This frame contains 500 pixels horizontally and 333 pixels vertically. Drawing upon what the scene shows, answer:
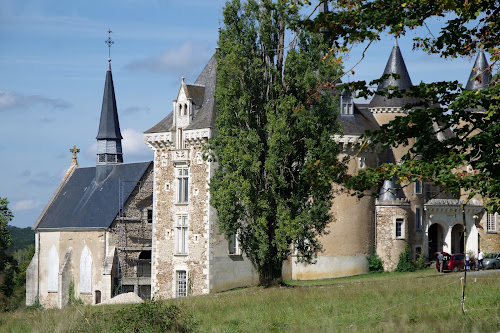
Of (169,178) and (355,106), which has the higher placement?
(355,106)

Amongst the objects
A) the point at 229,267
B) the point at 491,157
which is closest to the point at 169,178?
the point at 229,267

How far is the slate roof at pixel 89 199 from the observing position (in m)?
50.6

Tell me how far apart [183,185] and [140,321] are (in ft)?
84.6

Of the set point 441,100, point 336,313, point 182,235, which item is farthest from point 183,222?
point 441,100

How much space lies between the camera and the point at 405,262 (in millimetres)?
46812

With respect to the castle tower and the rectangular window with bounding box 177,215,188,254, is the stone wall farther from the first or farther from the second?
the rectangular window with bounding box 177,215,188,254

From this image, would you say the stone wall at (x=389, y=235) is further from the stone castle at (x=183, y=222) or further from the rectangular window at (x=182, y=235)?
the rectangular window at (x=182, y=235)

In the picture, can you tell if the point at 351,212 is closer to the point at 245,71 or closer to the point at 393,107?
the point at 393,107

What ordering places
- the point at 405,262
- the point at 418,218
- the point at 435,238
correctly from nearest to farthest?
the point at 405,262, the point at 418,218, the point at 435,238

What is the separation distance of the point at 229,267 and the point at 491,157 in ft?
93.7

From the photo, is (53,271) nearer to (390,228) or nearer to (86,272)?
(86,272)

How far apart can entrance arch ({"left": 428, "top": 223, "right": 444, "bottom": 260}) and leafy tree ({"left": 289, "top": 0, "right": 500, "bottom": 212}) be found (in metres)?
38.1

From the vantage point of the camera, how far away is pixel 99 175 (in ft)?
→ 183

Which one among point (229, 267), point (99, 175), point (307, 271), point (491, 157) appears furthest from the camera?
point (99, 175)
